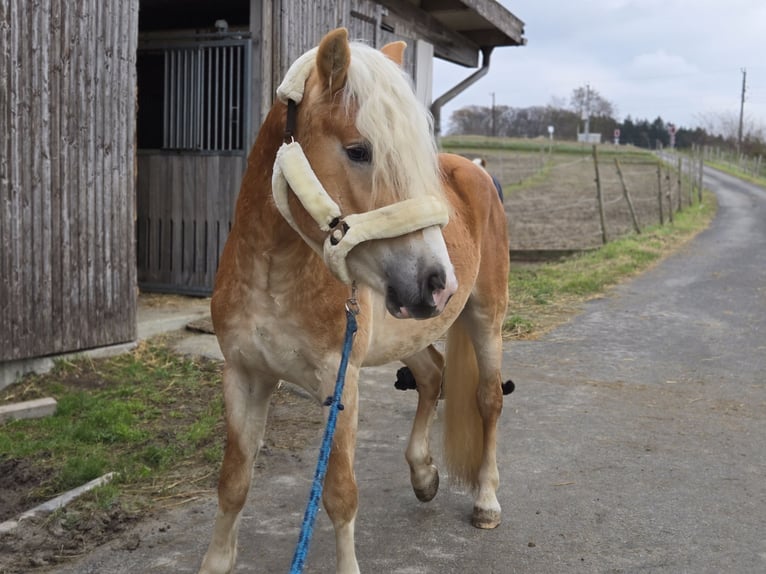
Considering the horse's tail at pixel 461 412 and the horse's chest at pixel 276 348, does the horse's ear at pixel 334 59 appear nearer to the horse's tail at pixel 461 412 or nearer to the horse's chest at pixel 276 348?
the horse's chest at pixel 276 348

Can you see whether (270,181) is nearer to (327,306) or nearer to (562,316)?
(327,306)

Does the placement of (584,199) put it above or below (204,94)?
below

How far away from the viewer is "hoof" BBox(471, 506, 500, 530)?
3.31 metres

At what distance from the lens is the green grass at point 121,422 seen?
3.74m

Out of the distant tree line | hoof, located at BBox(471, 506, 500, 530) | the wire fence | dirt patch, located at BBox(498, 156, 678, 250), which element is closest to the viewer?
hoof, located at BBox(471, 506, 500, 530)

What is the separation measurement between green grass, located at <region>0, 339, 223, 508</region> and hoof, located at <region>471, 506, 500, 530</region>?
4.58ft

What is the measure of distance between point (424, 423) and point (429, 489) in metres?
0.32

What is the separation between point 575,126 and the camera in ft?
253

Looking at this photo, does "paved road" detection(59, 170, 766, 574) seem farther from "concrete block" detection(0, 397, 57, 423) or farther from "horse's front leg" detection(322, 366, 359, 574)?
"concrete block" detection(0, 397, 57, 423)

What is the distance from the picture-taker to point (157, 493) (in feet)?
11.6

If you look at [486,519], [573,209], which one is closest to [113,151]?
[486,519]

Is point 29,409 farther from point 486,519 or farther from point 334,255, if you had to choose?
point 334,255

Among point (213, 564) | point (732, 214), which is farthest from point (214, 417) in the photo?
point (732, 214)

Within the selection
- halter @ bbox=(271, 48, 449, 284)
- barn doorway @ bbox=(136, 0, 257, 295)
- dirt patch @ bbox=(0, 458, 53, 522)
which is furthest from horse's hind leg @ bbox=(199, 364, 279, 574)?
barn doorway @ bbox=(136, 0, 257, 295)
